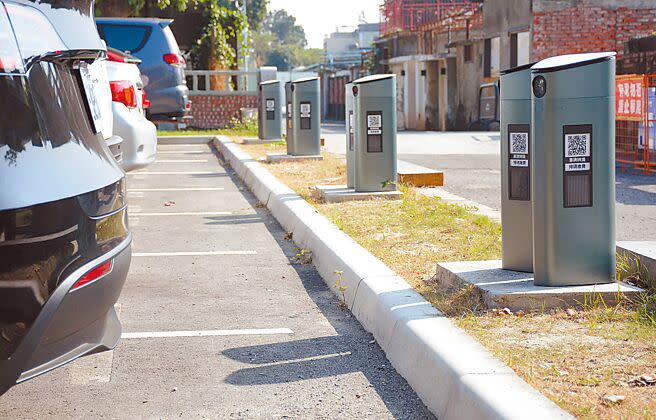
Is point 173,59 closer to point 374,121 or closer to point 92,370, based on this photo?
point 374,121

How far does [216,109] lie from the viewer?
30.3 meters

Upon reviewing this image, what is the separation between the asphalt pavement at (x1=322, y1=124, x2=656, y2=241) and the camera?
33.1ft

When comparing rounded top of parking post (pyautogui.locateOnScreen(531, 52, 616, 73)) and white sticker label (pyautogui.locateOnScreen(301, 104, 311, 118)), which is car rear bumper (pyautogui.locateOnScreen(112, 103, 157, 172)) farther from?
white sticker label (pyautogui.locateOnScreen(301, 104, 311, 118))

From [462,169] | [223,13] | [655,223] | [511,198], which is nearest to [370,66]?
[223,13]

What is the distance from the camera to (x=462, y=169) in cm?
1638

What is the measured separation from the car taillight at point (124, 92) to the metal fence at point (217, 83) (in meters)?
→ 19.2

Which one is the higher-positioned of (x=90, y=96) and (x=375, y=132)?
(x=90, y=96)

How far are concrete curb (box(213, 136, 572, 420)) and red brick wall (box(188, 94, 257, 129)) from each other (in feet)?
72.2

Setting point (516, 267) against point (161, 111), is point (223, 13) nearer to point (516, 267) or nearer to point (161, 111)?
point (161, 111)

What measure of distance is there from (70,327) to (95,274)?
221 mm

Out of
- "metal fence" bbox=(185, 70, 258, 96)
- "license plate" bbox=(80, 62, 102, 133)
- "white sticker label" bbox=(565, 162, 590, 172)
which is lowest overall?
"white sticker label" bbox=(565, 162, 590, 172)

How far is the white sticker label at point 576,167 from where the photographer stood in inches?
219

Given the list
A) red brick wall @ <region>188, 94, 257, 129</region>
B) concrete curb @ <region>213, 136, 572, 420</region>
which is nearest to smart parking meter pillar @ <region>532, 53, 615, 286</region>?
concrete curb @ <region>213, 136, 572, 420</region>

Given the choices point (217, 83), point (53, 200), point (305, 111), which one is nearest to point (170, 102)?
point (305, 111)
